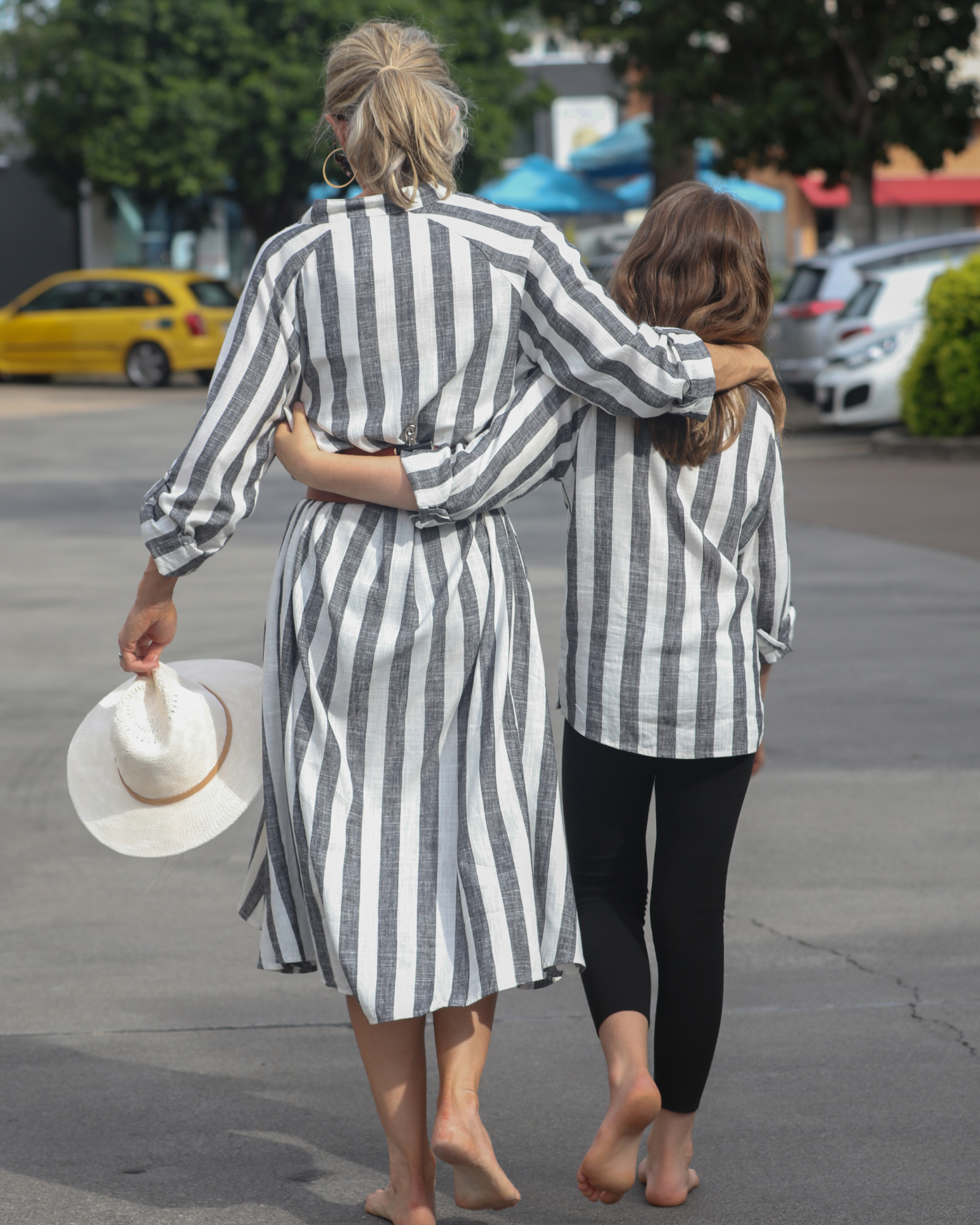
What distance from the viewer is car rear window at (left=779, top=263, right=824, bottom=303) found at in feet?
57.0

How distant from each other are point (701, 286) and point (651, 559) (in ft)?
1.42

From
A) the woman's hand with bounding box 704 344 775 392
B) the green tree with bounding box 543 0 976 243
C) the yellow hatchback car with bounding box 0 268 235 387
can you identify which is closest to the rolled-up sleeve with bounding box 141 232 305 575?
→ the woman's hand with bounding box 704 344 775 392

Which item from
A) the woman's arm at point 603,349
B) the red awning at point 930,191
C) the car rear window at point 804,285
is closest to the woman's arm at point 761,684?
the woman's arm at point 603,349

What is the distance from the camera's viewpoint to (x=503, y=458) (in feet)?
8.14

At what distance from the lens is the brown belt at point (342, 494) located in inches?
97.7

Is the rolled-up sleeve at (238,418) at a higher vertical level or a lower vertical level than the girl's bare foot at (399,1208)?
higher

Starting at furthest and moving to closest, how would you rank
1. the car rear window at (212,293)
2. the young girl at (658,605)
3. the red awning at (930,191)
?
the red awning at (930,191) < the car rear window at (212,293) < the young girl at (658,605)

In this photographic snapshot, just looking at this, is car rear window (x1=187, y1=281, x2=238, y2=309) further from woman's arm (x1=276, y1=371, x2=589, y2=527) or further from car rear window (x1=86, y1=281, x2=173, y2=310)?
woman's arm (x1=276, y1=371, x2=589, y2=527)

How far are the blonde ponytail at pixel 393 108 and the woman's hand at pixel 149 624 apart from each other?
2.23 feet

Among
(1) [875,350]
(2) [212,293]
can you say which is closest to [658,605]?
(1) [875,350]

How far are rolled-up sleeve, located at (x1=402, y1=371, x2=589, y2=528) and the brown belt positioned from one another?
32 millimetres

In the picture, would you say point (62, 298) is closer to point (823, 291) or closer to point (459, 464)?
point (823, 291)

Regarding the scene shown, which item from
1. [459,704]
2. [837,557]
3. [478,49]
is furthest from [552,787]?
[478,49]

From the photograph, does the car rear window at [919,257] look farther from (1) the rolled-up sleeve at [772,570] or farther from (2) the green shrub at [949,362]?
(1) the rolled-up sleeve at [772,570]
